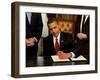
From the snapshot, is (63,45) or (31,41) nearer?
(31,41)

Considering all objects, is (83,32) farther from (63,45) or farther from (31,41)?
(31,41)

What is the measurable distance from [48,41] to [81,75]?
39 cm

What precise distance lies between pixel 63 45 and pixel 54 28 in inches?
5.8

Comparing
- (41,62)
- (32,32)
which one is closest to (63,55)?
(41,62)

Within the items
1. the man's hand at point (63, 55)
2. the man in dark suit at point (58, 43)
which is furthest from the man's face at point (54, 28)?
the man's hand at point (63, 55)

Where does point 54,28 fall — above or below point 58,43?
above

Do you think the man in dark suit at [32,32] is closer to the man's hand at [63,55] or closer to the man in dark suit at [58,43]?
the man in dark suit at [58,43]

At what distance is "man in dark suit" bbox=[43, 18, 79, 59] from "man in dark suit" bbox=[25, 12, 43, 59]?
0.23 feet

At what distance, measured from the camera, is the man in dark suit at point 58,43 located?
1819 mm

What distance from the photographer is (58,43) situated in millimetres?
1853

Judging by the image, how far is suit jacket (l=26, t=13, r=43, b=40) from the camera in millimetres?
1751

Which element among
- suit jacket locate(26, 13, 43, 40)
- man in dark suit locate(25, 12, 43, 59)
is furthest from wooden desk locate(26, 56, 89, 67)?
suit jacket locate(26, 13, 43, 40)

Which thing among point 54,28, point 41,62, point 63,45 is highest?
point 54,28

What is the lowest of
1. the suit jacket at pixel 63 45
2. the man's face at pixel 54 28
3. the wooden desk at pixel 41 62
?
the wooden desk at pixel 41 62
